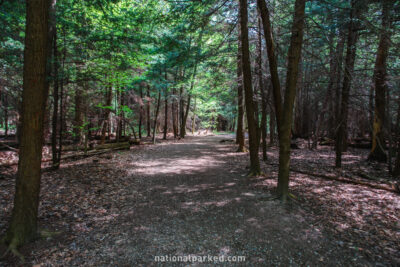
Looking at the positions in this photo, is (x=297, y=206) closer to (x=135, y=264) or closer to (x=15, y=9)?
(x=135, y=264)

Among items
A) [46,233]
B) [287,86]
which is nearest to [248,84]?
[287,86]

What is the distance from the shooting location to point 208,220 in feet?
13.8

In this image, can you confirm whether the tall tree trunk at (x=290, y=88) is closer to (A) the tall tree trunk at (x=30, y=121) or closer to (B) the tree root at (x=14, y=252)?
(A) the tall tree trunk at (x=30, y=121)

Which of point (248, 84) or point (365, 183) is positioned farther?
point (248, 84)

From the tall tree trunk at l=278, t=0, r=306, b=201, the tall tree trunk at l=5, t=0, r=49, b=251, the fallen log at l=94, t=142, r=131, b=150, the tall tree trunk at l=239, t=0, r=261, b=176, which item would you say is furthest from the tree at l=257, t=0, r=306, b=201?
the fallen log at l=94, t=142, r=131, b=150

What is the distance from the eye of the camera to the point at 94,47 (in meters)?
7.68

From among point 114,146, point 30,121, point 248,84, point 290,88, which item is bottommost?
point 114,146

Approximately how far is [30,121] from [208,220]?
12.6 ft

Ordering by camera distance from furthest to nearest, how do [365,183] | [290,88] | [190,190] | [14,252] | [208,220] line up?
[365,183], [190,190], [290,88], [208,220], [14,252]

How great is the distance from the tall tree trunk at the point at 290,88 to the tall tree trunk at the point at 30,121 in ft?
17.2

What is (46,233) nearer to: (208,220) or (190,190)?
(208,220)

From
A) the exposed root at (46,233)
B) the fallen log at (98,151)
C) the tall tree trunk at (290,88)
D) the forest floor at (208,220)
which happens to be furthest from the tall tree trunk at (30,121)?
Answer: the fallen log at (98,151)

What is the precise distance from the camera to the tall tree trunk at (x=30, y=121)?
3.08 metres

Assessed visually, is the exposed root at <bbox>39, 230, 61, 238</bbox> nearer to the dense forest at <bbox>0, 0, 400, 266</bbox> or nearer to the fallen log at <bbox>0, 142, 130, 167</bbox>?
the dense forest at <bbox>0, 0, 400, 266</bbox>
